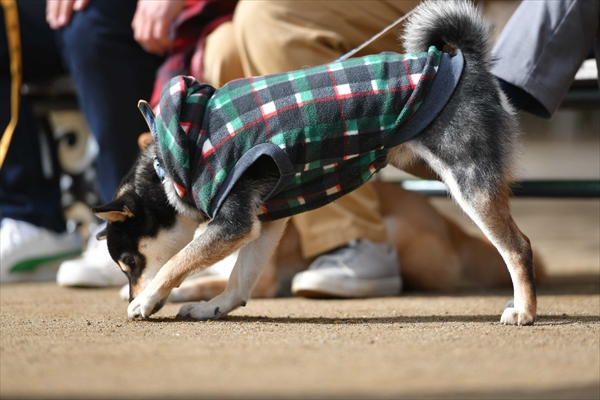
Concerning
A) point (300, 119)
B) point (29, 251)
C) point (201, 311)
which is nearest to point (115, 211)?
point (201, 311)

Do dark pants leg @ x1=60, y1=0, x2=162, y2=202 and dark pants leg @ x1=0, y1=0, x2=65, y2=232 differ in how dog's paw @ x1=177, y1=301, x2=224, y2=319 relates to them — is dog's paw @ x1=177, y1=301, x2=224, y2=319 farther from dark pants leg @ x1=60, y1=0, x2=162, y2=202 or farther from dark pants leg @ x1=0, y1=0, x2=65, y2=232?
dark pants leg @ x1=0, y1=0, x2=65, y2=232

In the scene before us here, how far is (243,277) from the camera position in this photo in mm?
2377

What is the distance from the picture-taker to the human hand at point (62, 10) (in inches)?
134

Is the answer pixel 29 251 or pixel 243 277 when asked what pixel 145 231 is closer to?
pixel 243 277

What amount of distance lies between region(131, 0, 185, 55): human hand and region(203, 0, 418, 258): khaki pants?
0.68 ft

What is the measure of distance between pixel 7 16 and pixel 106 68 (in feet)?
2.13

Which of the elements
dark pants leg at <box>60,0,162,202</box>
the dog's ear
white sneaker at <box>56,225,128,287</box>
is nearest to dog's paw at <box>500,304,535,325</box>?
the dog's ear

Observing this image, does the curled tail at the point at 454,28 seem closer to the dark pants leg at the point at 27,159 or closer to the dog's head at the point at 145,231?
the dog's head at the point at 145,231

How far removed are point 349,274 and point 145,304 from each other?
0.99m

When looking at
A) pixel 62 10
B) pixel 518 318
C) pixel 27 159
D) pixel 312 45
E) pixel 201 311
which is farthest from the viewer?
pixel 27 159

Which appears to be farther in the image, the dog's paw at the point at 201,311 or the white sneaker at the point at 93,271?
the white sneaker at the point at 93,271

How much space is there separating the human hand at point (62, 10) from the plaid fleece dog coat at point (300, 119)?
149 centimetres

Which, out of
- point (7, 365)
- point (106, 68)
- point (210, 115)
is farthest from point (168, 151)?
point (106, 68)

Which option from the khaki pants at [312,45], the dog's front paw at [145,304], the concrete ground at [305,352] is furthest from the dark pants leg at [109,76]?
the dog's front paw at [145,304]
